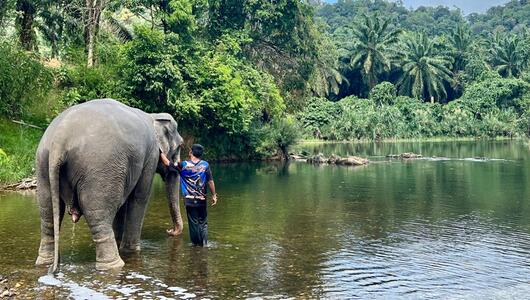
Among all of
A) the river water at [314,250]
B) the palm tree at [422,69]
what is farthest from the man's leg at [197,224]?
the palm tree at [422,69]

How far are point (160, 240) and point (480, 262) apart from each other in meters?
4.90

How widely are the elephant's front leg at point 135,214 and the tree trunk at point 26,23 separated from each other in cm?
2405

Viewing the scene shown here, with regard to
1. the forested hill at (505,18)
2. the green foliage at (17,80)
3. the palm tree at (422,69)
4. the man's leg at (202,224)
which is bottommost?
the man's leg at (202,224)

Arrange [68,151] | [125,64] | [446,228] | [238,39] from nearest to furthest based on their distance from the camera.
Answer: [68,151] → [446,228] → [125,64] → [238,39]

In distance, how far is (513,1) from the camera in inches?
5364

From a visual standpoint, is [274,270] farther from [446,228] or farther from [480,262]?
[446,228]

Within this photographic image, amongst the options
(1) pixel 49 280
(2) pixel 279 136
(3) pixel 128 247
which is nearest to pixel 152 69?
(2) pixel 279 136

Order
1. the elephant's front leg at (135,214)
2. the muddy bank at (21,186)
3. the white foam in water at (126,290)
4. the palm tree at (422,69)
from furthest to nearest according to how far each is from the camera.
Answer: the palm tree at (422,69) → the muddy bank at (21,186) → the elephant's front leg at (135,214) → the white foam in water at (126,290)

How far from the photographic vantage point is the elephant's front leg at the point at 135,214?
31.8 feet

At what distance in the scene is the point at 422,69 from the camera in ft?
234

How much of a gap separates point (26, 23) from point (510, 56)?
193ft

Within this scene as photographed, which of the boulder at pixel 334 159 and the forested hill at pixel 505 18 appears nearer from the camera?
the boulder at pixel 334 159

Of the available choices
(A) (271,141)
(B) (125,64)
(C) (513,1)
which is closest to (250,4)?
(A) (271,141)

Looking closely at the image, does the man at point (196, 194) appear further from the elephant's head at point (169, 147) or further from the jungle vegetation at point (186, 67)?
the jungle vegetation at point (186, 67)
